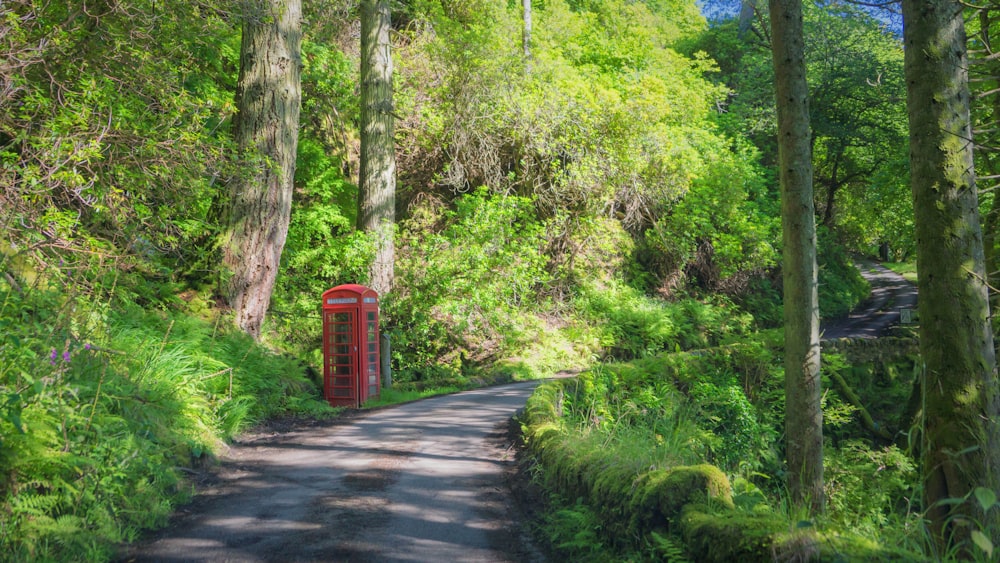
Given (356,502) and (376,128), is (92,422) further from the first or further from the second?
(376,128)

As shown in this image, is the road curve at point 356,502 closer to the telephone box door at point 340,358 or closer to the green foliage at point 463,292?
the telephone box door at point 340,358

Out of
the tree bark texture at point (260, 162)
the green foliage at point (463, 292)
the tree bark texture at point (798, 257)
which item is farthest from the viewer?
the green foliage at point (463, 292)

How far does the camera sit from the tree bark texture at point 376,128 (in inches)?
744

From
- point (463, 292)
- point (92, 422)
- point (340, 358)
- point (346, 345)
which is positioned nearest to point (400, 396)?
point (340, 358)

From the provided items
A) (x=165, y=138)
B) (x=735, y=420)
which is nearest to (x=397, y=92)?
(x=165, y=138)

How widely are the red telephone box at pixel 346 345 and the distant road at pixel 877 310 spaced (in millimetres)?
12909

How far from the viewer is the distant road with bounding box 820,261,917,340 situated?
28.2 m

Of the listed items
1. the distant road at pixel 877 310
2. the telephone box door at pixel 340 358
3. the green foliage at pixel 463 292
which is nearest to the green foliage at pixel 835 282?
the distant road at pixel 877 310

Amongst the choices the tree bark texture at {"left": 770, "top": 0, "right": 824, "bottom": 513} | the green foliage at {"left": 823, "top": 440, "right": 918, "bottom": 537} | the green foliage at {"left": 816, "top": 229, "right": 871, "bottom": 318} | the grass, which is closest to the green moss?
the tree bark texture at {"left": 770, "top": 0, "right": 824, "bottom": 513}

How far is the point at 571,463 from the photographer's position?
6.65 meters

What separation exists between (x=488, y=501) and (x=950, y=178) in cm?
474

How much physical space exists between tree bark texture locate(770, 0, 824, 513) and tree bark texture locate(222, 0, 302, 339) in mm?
8407

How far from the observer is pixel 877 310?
1417 inches

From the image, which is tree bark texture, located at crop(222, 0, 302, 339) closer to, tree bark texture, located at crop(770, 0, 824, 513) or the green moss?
tree bark texture, located at crop(770, 0, 824, 513)
